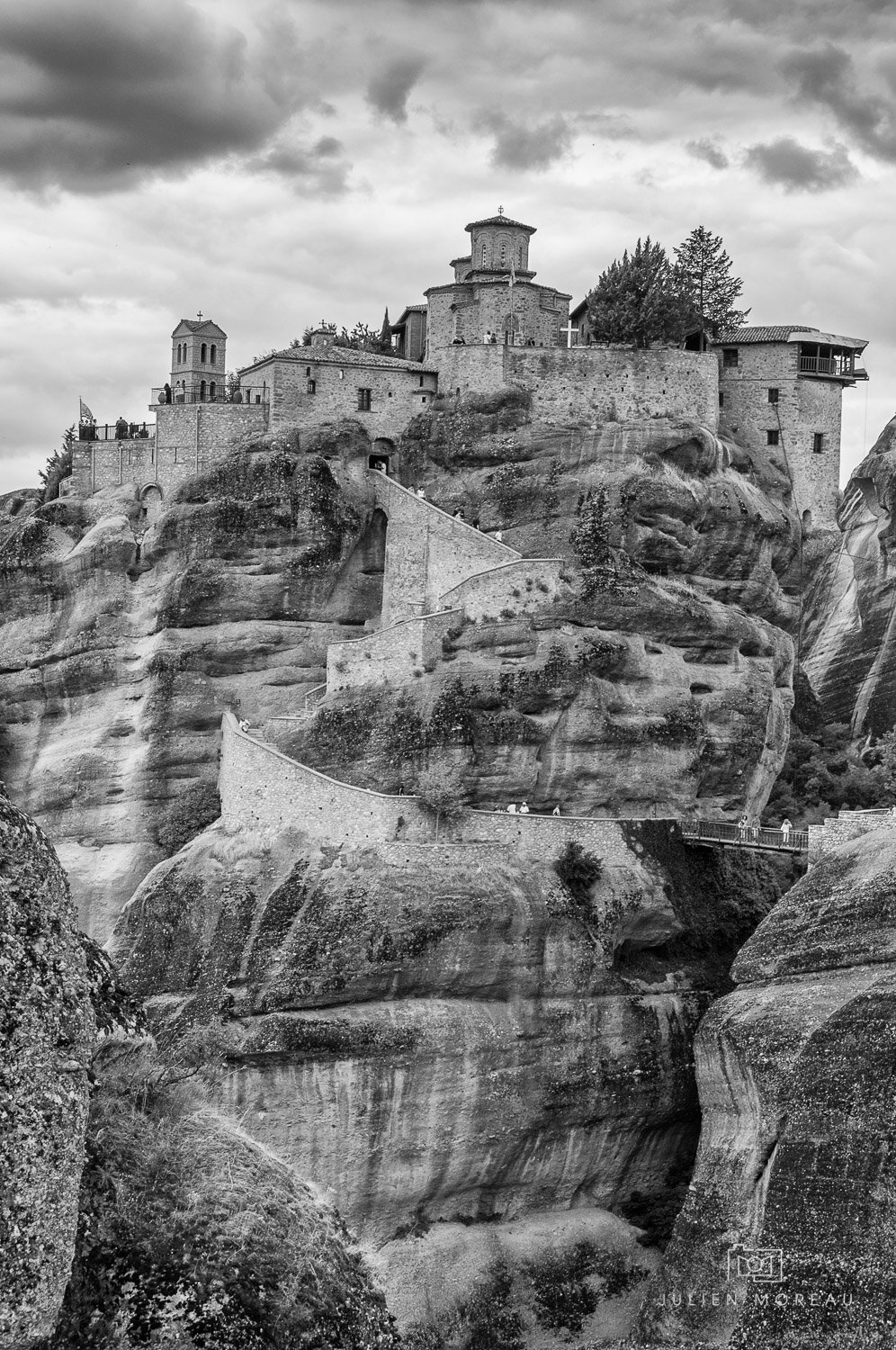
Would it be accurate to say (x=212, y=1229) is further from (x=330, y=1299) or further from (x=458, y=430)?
(x=458, y=430)

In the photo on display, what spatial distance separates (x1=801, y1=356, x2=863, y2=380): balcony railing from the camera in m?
63.2

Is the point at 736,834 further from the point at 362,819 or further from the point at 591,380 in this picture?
the point at 591,380

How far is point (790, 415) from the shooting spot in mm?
62406

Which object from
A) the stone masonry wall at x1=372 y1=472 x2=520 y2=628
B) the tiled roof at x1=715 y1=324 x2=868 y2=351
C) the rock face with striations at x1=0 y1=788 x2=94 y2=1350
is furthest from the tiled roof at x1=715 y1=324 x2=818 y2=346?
the rock face with striations at x1=0 y1=788 x2=94 y2=1350

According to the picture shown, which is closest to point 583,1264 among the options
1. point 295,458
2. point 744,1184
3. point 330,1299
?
point 744,1184

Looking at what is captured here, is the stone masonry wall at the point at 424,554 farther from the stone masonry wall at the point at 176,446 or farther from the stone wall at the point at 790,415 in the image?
the stone wall at the point at 790,415

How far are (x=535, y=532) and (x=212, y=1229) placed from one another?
43331mm

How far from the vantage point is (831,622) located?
65.9 meters

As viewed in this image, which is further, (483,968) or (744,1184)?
(483,968)

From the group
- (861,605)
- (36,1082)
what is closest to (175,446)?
(861,605)

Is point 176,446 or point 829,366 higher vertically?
point 829,366

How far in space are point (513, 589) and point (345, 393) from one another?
10.5 m

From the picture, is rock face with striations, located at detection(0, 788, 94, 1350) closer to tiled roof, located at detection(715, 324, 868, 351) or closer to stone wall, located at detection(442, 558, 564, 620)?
stone wall, located at detection(442, 558, 564, 620)

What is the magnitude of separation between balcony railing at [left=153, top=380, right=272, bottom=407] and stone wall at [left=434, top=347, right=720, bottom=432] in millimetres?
5472
